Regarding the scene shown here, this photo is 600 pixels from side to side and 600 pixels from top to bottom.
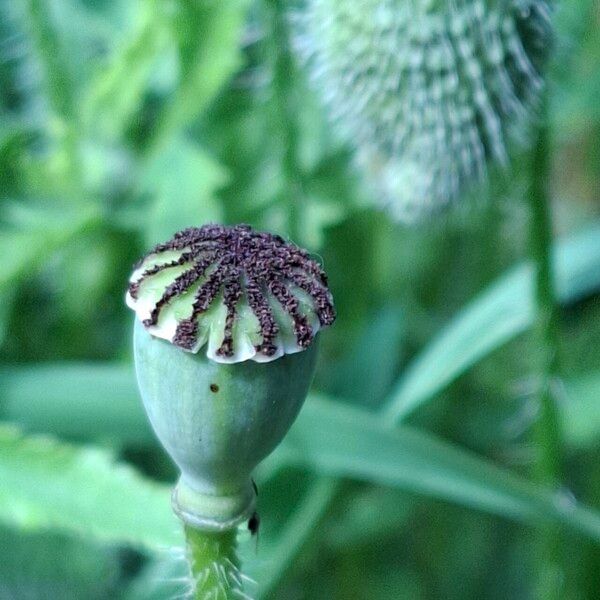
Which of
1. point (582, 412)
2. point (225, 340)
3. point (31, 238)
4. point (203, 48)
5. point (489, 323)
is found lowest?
point (582, 412)

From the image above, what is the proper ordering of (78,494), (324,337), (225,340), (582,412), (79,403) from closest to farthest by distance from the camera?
(225,340) < (78,494) < (79,403) < (582,412) < (324,337)

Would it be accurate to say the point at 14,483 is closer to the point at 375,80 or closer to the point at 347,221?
the point at 375,80

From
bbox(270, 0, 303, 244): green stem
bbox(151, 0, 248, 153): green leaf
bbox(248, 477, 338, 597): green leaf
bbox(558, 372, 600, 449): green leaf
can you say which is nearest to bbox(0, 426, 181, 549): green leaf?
bbox(248, 477, 338, 597): green leaf

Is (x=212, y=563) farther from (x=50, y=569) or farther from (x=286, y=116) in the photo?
(x=50, y=569)

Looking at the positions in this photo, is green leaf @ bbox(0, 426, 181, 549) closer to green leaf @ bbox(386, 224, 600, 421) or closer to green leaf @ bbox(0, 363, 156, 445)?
green leaf @ bbox(0, 363, 156, 445)

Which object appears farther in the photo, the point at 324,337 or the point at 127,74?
the point at 324,337

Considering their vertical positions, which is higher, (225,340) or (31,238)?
(225,340)

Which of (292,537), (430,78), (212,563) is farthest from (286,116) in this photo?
(212,563)

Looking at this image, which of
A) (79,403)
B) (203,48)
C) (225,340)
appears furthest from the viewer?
(203,48)
